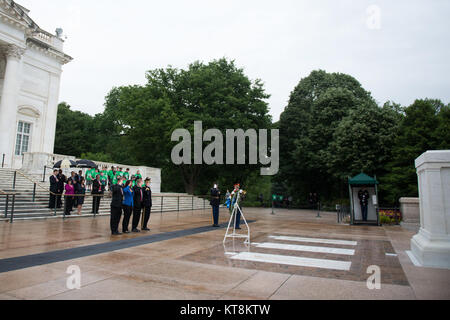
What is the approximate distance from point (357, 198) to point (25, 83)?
3083 centimetres

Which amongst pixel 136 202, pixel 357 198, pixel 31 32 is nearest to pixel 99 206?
pixel 136 202

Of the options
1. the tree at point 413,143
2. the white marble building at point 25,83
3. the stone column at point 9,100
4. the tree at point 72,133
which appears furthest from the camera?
the tree at point 72,133

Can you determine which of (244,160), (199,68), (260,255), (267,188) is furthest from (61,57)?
(267,188)

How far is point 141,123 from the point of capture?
1253 inches

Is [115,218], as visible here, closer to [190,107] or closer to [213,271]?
[213,271]

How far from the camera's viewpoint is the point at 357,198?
1859cm

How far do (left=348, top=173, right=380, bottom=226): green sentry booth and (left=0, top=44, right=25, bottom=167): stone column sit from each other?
1032 inches

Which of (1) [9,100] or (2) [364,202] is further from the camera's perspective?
(1) [9,100]

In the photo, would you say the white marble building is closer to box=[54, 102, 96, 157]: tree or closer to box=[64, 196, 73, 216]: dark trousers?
box=[64, 196, 73, 216]: dark trousers

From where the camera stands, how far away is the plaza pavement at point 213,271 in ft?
14.5

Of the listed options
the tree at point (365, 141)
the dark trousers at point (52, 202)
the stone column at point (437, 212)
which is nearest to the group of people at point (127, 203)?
the dark trousers at point (52, 202)

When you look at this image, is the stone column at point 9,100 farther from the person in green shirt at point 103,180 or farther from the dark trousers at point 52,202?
the dark trousers at point 52,202

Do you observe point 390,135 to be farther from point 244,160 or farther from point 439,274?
point 439,274

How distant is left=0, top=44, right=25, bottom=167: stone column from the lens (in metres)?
24.5
